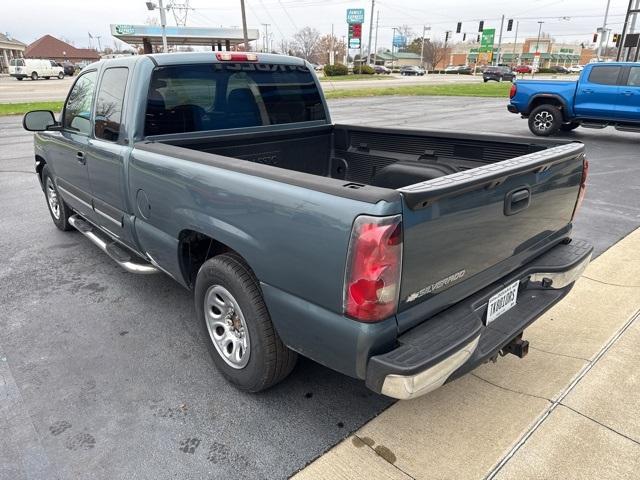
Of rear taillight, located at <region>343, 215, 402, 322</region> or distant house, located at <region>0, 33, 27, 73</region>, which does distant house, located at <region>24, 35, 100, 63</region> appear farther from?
rear taillight, located at <region>343, 215, 402, 322</region>

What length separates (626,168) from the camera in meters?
9.25

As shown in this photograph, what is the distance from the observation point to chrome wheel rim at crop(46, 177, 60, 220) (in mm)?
5492

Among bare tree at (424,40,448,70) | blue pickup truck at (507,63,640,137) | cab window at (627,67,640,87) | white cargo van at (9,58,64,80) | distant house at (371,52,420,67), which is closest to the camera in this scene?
cab window at (627,67,640,87)

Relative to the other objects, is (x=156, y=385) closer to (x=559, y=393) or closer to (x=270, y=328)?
(x=270, y=328)

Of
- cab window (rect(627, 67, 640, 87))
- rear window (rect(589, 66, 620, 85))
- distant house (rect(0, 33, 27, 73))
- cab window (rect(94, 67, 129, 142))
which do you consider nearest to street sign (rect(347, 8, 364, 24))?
distant house (rect(0, 33, 27, 73))

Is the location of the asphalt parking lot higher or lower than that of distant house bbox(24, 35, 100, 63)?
lower

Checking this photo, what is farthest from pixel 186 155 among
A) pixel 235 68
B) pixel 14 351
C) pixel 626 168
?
pixel 626 168

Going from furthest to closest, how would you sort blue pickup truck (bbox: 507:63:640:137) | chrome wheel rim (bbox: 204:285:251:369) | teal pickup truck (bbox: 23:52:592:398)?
1. blue pickup truck (bbox: 507:63:640:137)
2. chrome wheel rim (bbox: 204:285:251:369)
3. teal pickup truck (bbox: 23:52:592:398)

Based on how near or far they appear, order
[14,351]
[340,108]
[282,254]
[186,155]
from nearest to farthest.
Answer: [282,254] → [186,155] → [14,351] → [340,108]

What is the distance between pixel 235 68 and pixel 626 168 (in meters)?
8.46

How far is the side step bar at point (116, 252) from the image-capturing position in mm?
3629

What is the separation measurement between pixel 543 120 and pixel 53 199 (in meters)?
11.6

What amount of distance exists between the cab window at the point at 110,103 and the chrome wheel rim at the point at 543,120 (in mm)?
11546

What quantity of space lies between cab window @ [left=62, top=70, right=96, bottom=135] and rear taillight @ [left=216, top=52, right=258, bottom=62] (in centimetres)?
→ 120
